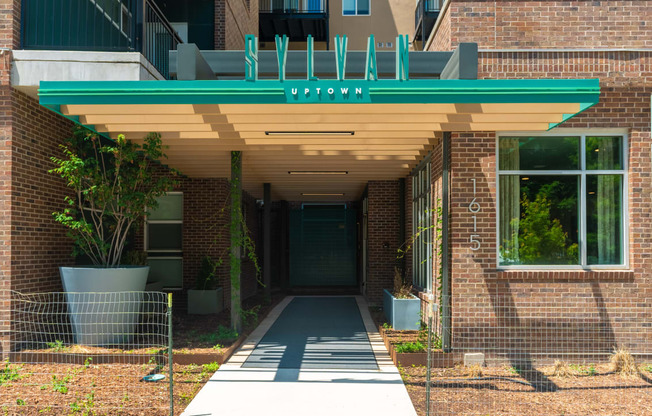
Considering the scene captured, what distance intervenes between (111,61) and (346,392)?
19.3 ft

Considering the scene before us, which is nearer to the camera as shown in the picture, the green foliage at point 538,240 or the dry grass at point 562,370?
the dry grass at point 562,370

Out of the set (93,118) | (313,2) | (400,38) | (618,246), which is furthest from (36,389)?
(313,2)

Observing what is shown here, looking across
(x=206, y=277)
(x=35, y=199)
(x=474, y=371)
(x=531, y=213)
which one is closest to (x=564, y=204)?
(x=531, y=213)

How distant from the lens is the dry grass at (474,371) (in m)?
7.56

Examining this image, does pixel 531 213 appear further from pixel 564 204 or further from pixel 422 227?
pixel 422 227

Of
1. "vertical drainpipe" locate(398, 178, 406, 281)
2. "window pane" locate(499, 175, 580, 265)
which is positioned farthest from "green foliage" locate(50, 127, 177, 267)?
"vertical drainpipe" locate(398, 178, 406, 281)

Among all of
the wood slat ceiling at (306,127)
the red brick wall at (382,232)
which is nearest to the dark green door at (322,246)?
the red brick wall at (382,232)

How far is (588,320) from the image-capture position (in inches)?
316

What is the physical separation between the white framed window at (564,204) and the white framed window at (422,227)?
149 cm

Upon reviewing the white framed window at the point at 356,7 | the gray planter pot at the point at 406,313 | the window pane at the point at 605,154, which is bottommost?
the gray planter pot at the point at 406,313

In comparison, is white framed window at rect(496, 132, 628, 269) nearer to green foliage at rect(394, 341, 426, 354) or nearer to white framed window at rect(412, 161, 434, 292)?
white framed window at rect(412, 161, 434, 292)

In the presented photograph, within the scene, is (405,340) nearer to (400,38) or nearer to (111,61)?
Result: (400,38)

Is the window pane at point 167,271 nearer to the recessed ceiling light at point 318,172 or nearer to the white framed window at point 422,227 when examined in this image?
the recessed ceiling light at point 318,172

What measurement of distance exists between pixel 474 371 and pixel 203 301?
685 cm
